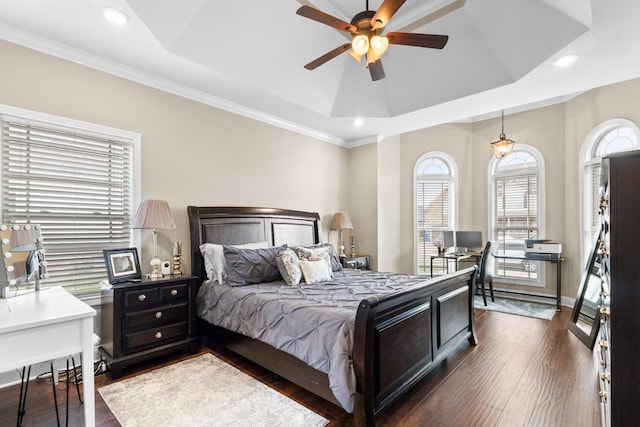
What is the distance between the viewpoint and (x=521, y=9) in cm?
263

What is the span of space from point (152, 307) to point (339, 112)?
324cm

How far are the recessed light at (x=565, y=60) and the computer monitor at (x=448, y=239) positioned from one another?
345 centimetres

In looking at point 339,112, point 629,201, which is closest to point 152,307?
point 339,112

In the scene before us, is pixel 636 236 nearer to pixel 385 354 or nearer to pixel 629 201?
pixel 629 201

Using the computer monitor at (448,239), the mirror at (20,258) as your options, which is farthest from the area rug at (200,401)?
the computer monitor at (448,239)

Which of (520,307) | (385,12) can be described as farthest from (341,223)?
(385,12)

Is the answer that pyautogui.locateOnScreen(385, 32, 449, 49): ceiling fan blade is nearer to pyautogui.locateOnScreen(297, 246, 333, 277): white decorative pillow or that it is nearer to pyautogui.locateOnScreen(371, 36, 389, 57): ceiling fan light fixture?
pyautogui.locateOnScreen(371, 36, 389, 57): ceiling fan light fixture

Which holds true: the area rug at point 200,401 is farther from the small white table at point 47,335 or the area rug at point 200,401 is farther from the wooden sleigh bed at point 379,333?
the small white table at point 47,335

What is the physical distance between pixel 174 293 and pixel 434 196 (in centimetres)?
502

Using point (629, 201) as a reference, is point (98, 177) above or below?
above

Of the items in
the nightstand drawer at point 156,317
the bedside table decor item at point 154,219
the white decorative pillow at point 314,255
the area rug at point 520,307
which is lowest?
the area rug at point 520,307

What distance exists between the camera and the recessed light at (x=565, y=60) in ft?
9.08

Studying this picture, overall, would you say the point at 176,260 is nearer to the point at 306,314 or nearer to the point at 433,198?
the point at 306,314

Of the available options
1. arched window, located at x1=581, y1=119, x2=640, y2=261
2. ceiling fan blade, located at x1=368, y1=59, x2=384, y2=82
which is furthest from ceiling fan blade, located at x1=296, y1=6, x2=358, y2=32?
arched window, located at x1=581, y1=119, x2=640, y2=261
